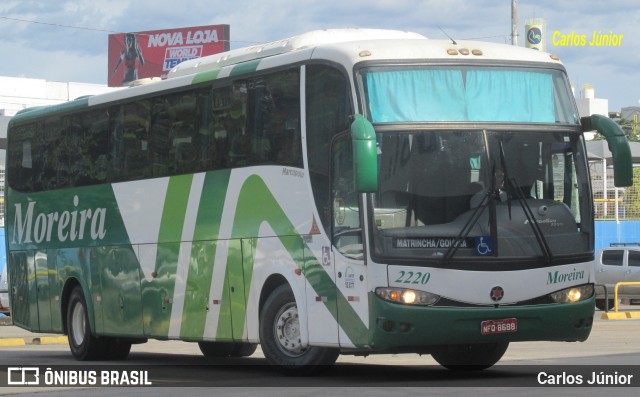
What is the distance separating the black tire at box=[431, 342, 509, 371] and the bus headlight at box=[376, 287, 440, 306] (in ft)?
7.36

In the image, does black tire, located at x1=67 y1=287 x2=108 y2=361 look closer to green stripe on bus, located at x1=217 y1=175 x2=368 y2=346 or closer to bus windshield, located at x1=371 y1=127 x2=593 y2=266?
green stripe on bus, located at x1=217 y1=175 x2=368 y2=346

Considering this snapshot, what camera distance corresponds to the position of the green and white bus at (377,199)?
46.2 ft

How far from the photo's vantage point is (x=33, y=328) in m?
22.4

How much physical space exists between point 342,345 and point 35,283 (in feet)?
29.9

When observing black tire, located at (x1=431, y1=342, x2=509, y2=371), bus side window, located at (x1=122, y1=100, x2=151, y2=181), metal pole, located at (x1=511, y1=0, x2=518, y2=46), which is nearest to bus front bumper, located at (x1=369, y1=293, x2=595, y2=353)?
black tire, located at (x1=431, y1=342, x2=509, y2=371)

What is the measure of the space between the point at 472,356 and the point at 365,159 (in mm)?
4016

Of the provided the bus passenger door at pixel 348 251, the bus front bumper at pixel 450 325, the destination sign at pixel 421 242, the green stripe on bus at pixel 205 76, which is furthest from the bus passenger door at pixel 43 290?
the destination sign at pixel 421 242

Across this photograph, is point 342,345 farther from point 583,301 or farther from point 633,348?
point 633,348

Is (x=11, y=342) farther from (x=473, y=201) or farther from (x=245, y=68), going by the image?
(x=473, y=201)

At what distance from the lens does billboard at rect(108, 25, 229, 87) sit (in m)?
79.2

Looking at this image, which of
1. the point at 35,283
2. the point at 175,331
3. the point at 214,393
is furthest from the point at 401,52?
the point at 35,283

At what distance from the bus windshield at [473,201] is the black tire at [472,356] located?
7.06 feet

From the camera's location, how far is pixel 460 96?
48.1 ft

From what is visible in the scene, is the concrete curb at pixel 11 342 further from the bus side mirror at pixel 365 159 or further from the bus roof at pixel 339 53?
the bus side mirror at pixel 365 159
